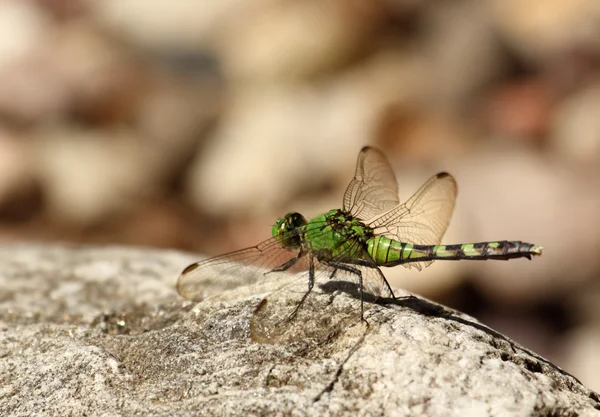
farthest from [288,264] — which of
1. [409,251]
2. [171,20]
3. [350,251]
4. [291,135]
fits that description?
[171,20]

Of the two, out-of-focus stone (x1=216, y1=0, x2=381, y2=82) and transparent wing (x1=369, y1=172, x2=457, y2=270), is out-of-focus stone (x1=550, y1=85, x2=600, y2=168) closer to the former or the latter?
out-of-focus stone (x1=216, y1=0, x2=381, y2=82)

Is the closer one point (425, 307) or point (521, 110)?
point (425, 307)

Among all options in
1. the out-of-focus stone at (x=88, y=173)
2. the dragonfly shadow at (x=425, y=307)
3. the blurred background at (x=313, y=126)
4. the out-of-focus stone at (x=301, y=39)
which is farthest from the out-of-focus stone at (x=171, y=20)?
the dragonfly shadow at (x=425, y=307)

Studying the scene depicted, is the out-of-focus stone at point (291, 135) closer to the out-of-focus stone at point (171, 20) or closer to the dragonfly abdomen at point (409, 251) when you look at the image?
the out-of-focus stone at point (171, 20)

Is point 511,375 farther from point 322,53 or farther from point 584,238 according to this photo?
point 322,53

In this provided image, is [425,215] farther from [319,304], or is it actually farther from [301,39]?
[301,39]

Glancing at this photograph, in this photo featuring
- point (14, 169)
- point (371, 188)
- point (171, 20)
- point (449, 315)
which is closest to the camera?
point (449, 315)
